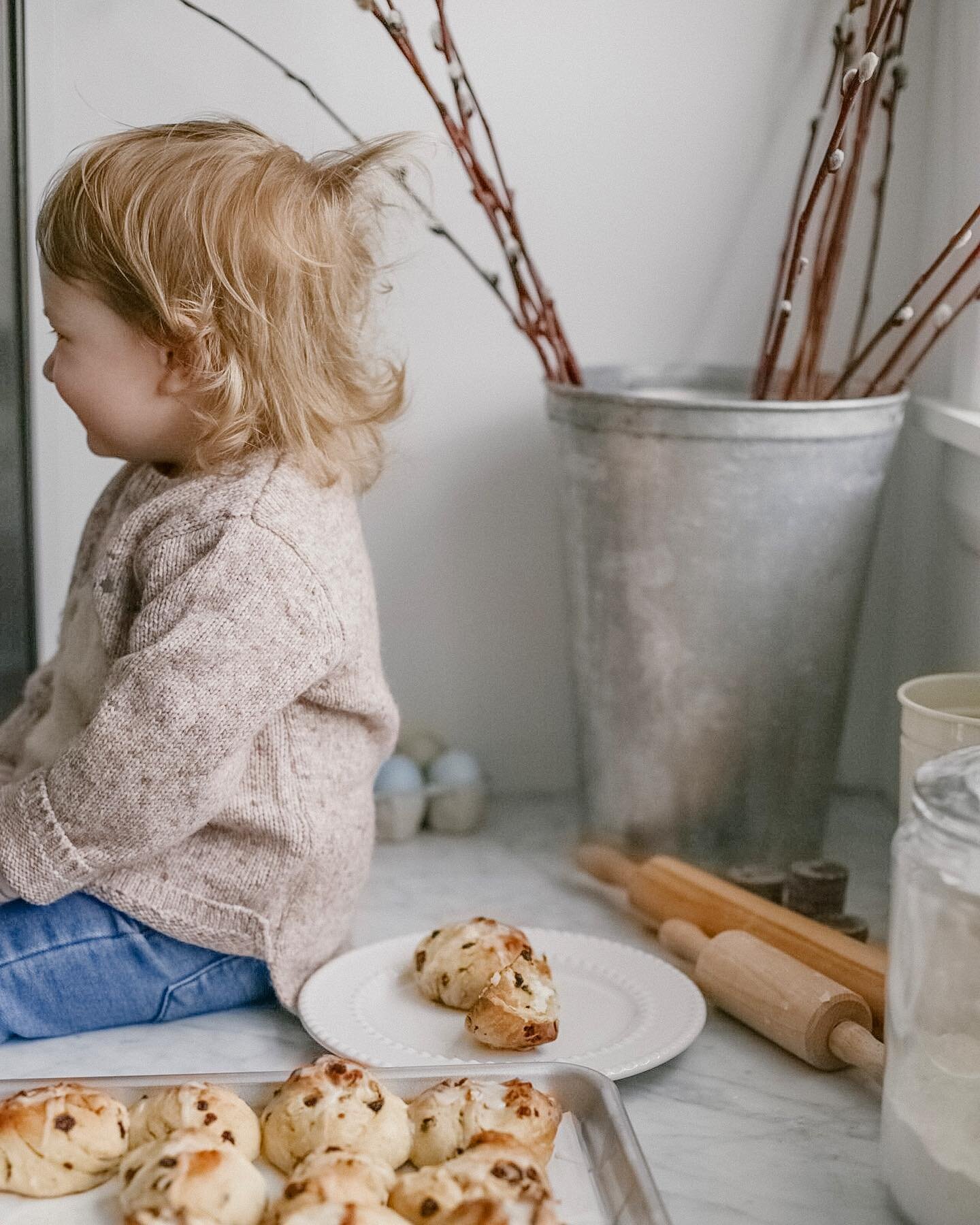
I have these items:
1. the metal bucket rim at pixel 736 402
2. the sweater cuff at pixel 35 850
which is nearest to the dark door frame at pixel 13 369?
the sweater cuff at pixel 35 850

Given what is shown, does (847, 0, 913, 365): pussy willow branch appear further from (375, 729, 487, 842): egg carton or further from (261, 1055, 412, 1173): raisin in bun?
(261, 1055, 412, 1173): raisin in bun

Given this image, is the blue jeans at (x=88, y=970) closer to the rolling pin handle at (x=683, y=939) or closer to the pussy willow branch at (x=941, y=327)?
the rolling pin handle at (x=683, y=939)

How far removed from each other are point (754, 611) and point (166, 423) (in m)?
0.54

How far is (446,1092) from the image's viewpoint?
75 cm

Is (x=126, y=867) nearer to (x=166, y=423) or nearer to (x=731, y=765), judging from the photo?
(x=166, y=423)

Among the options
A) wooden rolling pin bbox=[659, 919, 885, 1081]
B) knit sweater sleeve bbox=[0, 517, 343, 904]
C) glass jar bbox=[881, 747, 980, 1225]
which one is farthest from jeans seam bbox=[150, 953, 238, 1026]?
glass jar bbox=[881, 747, 980, 1225]

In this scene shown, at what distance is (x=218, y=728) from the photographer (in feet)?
3.07

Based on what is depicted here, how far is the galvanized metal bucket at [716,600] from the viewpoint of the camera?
1.22 meters

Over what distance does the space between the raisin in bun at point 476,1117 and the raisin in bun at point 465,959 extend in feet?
0.75

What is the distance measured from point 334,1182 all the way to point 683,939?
49 centimetres

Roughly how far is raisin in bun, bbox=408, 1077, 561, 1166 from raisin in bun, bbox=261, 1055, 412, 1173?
1 centimetres

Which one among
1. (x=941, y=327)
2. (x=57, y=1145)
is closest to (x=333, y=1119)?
(x=57, y=1145)

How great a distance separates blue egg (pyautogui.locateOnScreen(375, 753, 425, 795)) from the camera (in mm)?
1407

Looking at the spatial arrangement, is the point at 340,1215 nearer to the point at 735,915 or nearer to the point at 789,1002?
the point at 789,1002
